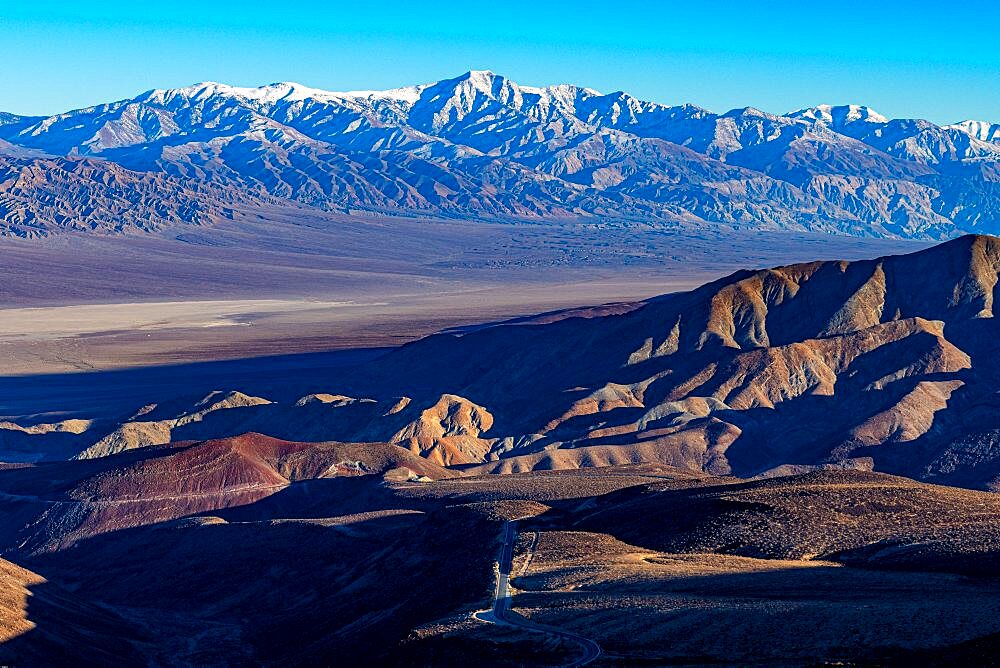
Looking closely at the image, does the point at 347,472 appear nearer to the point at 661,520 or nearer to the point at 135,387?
the point at 661,520

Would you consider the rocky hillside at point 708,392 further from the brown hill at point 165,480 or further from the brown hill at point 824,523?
the brown hill at point 824,523

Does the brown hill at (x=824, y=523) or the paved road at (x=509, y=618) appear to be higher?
the brown hill at (x=824, y=523)

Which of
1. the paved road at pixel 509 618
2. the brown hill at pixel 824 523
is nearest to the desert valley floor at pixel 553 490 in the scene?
the brown hill at pixel 824 523

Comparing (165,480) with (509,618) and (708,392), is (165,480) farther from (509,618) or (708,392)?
(708,392)

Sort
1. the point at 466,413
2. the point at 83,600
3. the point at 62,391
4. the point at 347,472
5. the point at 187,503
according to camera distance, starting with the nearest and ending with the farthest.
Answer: the point at 83,600 < the point at 187,503 < the point at 347,472 < the point at 466,413 < the point at 62,391

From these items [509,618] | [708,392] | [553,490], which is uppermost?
[708,392]

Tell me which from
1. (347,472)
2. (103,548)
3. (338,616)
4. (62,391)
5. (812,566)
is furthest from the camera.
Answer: (62,391)

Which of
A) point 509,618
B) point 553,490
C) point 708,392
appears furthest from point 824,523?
point 708,392

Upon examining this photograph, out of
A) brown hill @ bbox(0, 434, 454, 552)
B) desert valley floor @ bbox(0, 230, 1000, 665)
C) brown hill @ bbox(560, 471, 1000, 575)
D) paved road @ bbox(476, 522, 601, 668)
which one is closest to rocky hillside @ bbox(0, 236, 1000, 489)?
desert valley floor @ bbox(0, 230, 1000, 665)

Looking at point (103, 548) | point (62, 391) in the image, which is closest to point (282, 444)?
point (103, 548)
